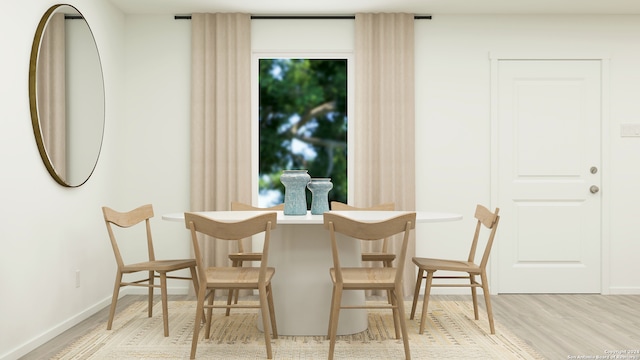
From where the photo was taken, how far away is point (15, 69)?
3.30 m

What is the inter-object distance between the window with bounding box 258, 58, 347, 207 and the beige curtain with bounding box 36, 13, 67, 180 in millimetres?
6794

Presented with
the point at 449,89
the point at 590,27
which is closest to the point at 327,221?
the point at 449,89

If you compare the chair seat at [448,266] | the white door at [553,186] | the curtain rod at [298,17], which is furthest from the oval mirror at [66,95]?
the white door at [553,186]

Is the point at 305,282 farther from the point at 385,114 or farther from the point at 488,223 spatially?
the point at 385,114

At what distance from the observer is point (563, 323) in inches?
159

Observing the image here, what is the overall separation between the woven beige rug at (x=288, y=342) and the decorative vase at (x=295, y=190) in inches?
31.6

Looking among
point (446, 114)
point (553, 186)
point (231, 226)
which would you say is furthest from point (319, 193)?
point (553, 186)

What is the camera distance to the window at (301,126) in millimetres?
10562

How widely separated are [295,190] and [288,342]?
96 cm

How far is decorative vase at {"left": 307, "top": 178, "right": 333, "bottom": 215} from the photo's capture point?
3799 mm

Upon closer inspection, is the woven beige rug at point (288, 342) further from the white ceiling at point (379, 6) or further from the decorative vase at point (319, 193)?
the white ceiling at point (379, 6)

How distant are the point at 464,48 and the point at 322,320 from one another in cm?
287

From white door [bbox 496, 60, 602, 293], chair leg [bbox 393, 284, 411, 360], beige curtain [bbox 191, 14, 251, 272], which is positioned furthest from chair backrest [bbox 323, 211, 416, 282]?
white door [bbox 496, 60, 602, 293]

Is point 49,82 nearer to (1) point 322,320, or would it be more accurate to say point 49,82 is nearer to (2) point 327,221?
(2) point 327,221
